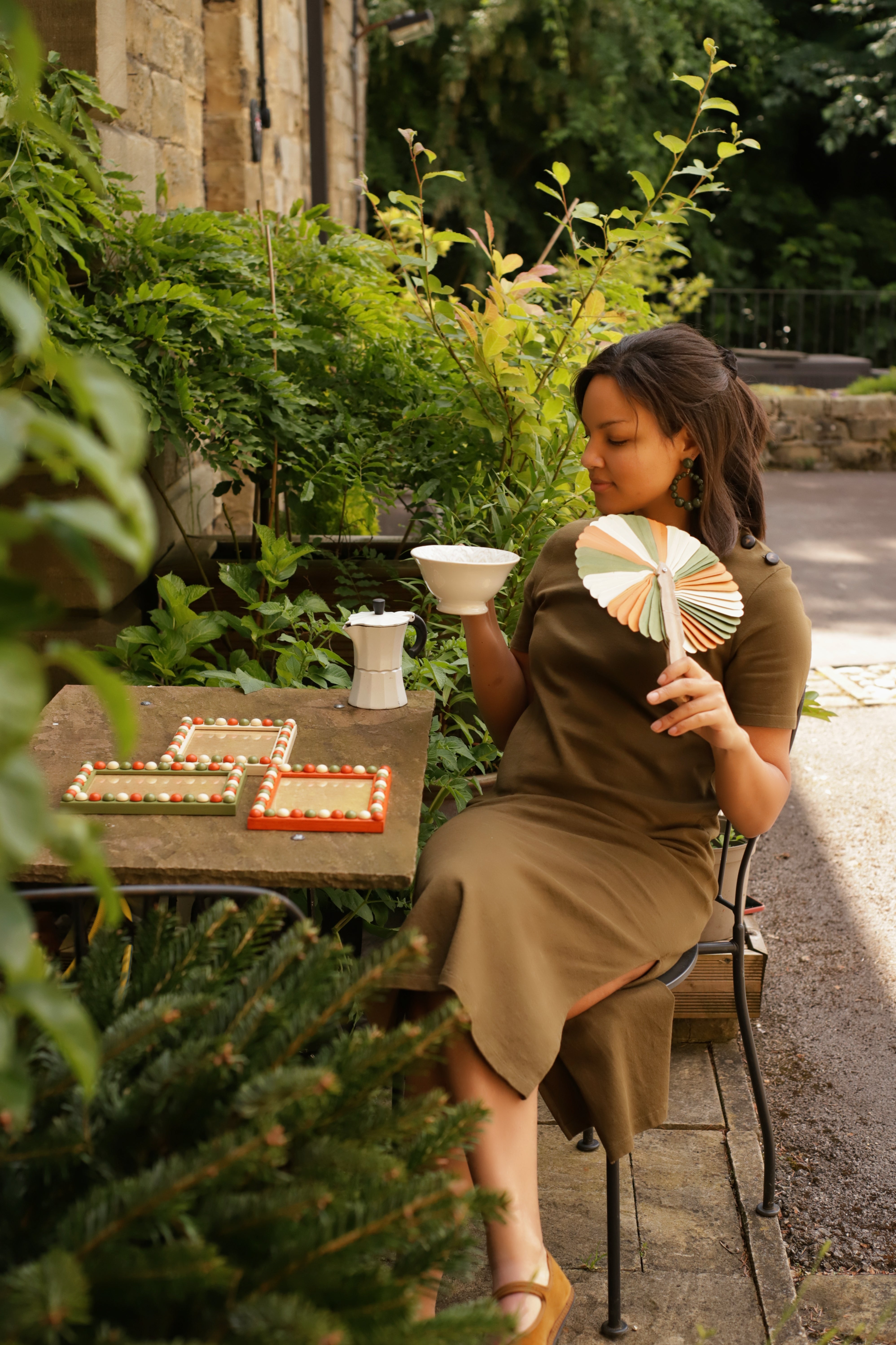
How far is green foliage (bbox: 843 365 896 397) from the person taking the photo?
11641 millimetres

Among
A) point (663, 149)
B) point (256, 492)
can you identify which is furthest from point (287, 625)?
point (663, 149)

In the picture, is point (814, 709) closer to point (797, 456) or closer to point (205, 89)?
point (205, 89)

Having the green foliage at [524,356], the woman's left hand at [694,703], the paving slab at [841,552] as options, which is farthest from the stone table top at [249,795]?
the paving slab at [841,552]

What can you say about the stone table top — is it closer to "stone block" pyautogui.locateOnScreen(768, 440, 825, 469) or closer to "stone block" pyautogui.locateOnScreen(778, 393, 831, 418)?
"stone block" pyautogui.locateOnScreen(768, 440, 825, 469)

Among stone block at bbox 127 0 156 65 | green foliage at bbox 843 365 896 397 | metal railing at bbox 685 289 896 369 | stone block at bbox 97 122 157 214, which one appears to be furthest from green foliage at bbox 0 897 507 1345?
metal railing at bbox 685 289 896 369

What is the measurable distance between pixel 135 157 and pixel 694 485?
2332 mm

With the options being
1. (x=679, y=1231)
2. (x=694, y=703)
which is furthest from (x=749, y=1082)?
(x=694, y=703)

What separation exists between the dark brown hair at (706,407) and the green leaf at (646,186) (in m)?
0.63

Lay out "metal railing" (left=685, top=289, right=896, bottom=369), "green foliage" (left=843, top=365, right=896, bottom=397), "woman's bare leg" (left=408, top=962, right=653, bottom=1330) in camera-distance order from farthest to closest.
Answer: "metal railing" (left=685, top=289, right=896, bottom=369), "green foliage" (left=843, top=365, right=896, bottom=397), "woman's bare leg" (left=408, top=962, right=653, bottom=1330)

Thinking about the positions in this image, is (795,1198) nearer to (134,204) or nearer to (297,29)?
(134,204)

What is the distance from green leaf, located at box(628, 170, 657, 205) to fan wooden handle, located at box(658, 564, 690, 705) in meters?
1.07

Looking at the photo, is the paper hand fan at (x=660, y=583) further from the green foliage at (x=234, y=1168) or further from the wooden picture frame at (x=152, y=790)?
the green foliage at (x=234, y=1168)

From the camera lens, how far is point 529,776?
2041mm

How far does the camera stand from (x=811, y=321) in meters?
17.0
